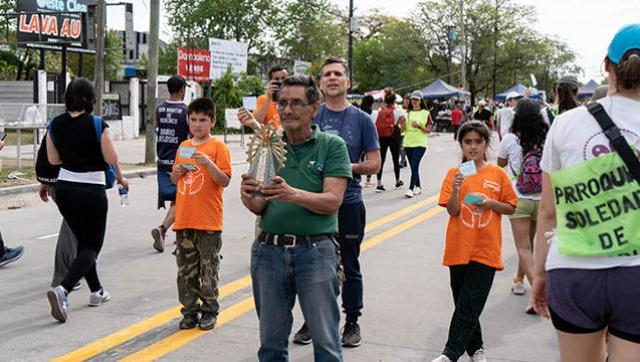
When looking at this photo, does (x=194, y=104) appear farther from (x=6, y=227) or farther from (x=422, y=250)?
(x=6, y=227)

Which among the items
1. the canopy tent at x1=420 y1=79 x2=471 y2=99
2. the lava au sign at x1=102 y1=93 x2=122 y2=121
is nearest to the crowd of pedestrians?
the lava au sign at x1=102 y1=93 x2=122 y2=121

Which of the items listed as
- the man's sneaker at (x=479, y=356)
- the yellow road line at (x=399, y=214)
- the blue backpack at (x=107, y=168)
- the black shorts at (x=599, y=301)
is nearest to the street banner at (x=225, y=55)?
the yellow road line at (x=399, y=214)

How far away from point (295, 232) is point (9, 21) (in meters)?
50.6

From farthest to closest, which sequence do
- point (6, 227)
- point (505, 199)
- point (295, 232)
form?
point (6, 227), point (505, 199), point (295, 232)

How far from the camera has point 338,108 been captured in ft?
17.1

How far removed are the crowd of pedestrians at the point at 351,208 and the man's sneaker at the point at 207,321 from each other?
16 millimetres

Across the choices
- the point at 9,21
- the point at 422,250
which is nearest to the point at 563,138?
the point at 422,250

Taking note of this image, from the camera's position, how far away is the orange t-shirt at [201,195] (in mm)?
5594

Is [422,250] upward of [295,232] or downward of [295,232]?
downward

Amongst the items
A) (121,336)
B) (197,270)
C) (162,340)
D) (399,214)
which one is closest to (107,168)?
(197,270)

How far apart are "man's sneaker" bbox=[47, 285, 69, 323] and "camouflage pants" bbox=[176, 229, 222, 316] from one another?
0.88 metres

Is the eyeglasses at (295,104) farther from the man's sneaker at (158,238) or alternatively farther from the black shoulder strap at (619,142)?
the man's sneaker at (158,238)

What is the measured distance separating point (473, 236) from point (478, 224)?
97 millimetres

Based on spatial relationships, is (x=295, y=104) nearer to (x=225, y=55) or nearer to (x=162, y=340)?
(x=162, y=340)
